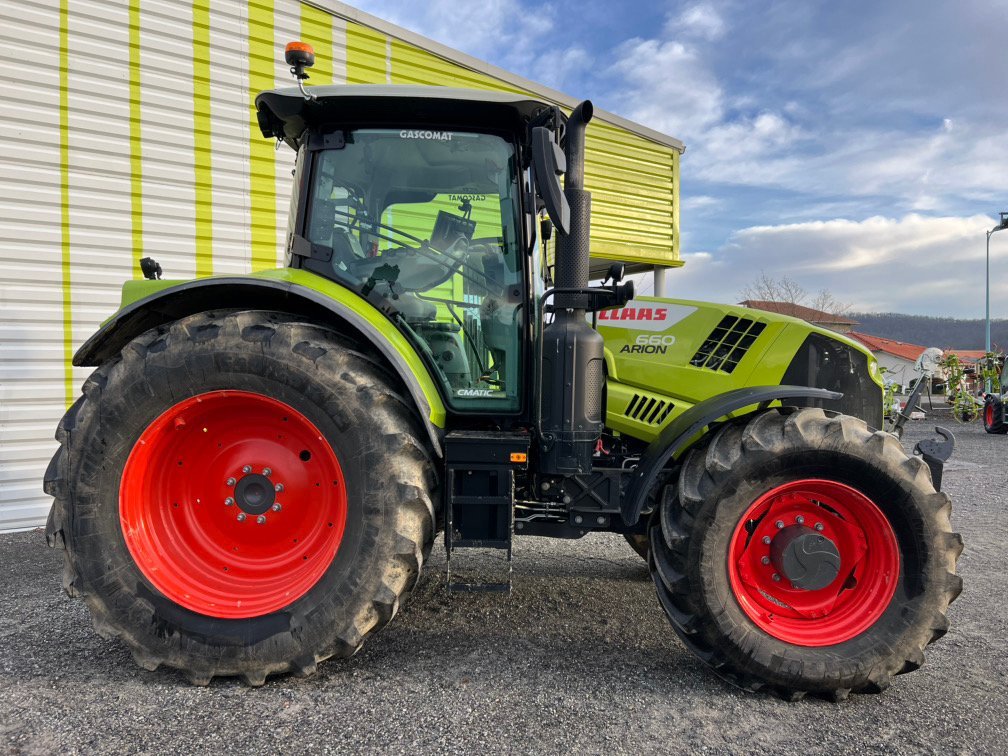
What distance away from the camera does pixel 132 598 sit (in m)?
2.32

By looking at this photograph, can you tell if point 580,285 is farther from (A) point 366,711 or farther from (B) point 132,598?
(B) point 132,598

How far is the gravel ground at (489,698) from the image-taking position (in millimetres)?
1992

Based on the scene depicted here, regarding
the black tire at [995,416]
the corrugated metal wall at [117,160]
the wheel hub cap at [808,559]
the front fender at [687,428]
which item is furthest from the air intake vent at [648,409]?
the black tire at [995,416]

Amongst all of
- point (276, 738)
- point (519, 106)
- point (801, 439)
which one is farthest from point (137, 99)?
point (801, 439)

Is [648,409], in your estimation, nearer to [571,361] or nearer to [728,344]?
[728,344]

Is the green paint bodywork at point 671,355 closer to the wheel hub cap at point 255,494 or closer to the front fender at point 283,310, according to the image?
the front fender at point 283,310

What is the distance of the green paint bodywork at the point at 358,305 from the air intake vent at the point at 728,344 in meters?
1.26

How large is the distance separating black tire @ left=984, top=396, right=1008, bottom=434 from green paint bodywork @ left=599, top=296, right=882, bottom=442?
46.4 feet

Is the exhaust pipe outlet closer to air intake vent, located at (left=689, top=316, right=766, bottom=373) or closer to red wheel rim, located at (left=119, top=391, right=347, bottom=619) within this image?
air intake vent, located at (left=689, top=316, right=766, bottom=373)

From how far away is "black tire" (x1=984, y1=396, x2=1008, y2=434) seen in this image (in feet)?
45.2

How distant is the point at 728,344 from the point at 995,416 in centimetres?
1487

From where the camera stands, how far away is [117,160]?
197 inches

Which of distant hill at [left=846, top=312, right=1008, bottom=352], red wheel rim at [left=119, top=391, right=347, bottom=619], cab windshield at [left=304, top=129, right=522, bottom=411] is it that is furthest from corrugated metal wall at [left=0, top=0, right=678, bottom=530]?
distant hill at [left=846, top=312, right=1008, bottom=352]

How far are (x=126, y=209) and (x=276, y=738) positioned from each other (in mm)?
4610
